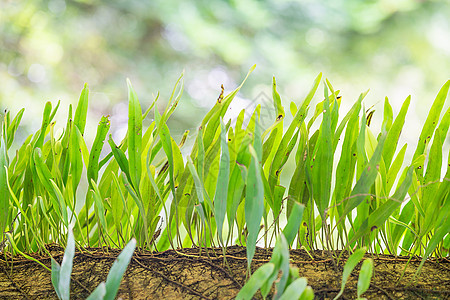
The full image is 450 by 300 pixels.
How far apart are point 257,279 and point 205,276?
0.13 metres

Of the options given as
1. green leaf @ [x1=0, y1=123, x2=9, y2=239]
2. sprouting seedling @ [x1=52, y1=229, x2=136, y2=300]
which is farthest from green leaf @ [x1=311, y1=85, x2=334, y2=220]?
green leaf @ [x1=0, y1=123, x2=9, y2=239]

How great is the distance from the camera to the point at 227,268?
0.42 meters

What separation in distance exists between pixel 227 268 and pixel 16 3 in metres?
3.36

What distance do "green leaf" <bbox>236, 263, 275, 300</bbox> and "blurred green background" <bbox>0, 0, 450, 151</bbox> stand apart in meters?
2.47

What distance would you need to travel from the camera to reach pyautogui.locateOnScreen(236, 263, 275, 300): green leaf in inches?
11.8

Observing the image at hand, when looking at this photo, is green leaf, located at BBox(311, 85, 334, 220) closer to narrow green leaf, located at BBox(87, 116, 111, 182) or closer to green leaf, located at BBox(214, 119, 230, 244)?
green leaf, located at BBox(214, 119, 230, 244)

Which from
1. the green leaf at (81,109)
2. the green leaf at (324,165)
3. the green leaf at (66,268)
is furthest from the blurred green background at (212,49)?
the green leaf at (66,268)

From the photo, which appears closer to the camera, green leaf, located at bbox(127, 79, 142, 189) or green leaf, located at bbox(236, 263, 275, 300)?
green leaf, located at bbox(236, 263, 275, 300)

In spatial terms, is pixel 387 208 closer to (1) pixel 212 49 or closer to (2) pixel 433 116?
(2) pixel 433 116

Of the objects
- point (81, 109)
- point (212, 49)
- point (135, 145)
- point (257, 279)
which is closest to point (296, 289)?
point (257, 279)

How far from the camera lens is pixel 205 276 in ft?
1.38

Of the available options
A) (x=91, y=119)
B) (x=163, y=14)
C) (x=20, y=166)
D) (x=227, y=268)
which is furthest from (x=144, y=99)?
(x=227, y=268)

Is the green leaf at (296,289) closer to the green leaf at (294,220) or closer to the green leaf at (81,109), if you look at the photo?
the green leaf at (294,220)

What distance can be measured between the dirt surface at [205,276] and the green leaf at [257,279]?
9 centimetres
